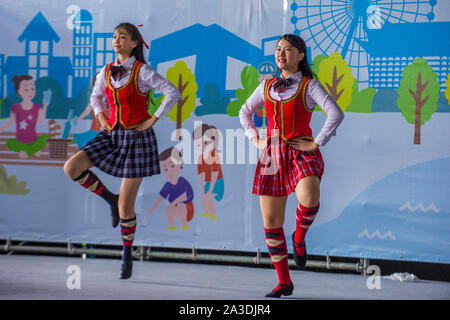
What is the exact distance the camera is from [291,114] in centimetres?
347

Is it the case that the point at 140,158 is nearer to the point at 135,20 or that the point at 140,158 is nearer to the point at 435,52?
the point at 135,20

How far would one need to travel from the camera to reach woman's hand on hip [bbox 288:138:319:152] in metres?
3.49

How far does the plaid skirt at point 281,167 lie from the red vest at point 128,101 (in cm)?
90

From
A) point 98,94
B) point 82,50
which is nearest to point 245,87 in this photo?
point 98,94

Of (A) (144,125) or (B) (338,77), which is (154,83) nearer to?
(A) (144,125)

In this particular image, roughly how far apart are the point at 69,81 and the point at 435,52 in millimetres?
2934

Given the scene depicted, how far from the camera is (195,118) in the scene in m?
4.75

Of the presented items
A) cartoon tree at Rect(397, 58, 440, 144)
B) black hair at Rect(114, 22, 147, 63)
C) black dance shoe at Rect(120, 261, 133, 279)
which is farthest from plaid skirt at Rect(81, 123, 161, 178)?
cartoon tree at Rect(397, 58, 440, 144)

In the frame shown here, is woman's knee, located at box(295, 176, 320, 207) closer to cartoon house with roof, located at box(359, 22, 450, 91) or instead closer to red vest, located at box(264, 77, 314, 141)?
red vest, located at box(264, 77, 314, 141)

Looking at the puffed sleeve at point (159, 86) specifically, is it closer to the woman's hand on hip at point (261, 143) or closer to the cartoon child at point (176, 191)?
the woman's hand on hip at point (261, 143)

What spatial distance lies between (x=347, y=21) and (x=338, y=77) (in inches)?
16.8

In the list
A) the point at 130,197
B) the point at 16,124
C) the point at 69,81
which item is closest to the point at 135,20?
the point at 69,81

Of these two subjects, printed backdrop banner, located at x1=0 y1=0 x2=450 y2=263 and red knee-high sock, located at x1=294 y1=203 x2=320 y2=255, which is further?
printed backdrop banner, located at x1=0 y1=0 x2=450 y2=263

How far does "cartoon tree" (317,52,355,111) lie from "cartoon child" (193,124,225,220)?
96 centimetres
